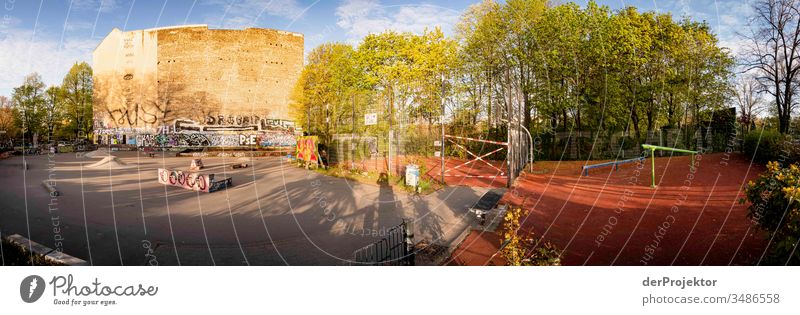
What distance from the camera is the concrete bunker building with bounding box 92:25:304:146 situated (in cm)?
4569

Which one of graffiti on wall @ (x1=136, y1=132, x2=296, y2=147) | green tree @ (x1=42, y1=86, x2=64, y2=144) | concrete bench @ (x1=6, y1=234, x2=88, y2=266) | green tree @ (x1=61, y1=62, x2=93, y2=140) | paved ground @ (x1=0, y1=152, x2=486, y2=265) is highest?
green tree @ (x1=61, y1=62, x2=93, y2=140)

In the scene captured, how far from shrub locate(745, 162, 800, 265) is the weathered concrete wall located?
149 feet

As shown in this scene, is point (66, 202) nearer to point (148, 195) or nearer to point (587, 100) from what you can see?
point (148, 195)

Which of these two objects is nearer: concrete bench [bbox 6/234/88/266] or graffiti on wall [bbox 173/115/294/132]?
concrete bench [bbox 6/234/88/266]

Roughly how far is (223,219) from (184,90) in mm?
47776

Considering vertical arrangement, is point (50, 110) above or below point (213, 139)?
above

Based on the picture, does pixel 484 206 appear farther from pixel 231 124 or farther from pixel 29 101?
pixel 231 124

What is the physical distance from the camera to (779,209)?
4379 millimetres

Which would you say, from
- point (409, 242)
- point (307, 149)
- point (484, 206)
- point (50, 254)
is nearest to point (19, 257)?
point (50, 254)

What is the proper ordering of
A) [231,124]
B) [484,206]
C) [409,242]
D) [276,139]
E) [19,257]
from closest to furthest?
[19,257], [409,242], [484,206], [276,139], [231,124]

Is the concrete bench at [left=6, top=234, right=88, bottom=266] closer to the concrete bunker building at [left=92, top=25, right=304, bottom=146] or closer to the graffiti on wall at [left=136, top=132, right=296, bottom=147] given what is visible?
the concrete bunker building at [left=92, top=25, right=304, bottom=146]

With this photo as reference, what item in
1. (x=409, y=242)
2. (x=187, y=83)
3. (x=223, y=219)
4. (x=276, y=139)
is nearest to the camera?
(x=409, y=242)

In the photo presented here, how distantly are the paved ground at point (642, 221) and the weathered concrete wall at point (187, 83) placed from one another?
1580 inches

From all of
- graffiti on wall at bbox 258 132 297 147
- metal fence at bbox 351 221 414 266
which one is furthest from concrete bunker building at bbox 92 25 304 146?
metal fence at bbox 351 221 414 266
